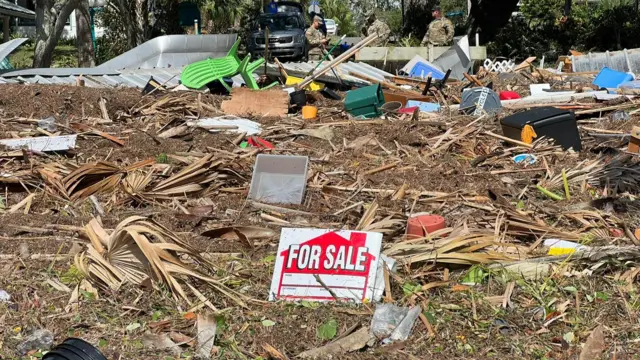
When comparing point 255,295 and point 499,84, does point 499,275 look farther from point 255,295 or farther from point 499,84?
point 499,84

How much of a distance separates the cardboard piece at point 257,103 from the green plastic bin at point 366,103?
0.94 metres

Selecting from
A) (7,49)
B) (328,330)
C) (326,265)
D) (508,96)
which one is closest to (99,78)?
(7,49)

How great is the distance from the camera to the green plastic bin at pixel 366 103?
11781 mm

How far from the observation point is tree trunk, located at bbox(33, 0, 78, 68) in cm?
2116

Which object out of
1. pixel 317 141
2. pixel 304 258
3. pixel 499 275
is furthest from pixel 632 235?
pixel 317 141

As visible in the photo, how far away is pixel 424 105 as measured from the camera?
40.8 ft

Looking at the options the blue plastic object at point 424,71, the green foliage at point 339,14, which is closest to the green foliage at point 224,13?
the green foliage at point 339,14

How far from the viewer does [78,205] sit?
7.56 meters

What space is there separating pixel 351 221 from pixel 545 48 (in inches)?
915

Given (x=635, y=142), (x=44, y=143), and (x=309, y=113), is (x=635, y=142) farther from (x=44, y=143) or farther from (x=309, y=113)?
(x=44, y=143)

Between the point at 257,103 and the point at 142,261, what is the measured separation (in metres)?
6.84

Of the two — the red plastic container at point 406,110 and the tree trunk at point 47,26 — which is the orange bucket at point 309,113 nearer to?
the red plastic container at point 406,110

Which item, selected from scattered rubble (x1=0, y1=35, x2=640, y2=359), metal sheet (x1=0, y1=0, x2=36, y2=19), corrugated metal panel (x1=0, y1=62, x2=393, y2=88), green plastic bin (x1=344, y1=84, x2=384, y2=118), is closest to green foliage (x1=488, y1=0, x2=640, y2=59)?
corrugated metal panel (x1=0, y1=62, x2=393, y2=88)

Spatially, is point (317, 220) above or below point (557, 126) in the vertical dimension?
below
